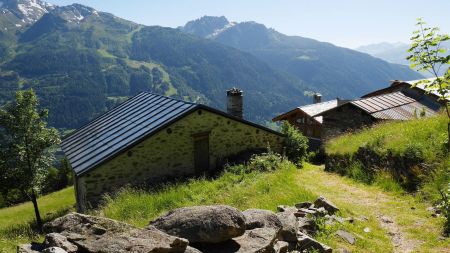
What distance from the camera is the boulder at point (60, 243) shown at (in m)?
Result: 5.66

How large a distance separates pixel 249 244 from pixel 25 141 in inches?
1320

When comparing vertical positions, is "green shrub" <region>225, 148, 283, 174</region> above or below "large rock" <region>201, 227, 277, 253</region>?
below

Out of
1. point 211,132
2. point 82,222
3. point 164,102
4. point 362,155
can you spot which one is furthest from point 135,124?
point 82,222

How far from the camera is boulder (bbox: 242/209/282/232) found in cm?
729

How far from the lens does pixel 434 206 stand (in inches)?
400

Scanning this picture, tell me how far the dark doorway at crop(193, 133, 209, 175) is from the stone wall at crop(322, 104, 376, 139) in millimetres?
11927

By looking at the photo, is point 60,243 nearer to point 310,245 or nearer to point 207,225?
point 207,225

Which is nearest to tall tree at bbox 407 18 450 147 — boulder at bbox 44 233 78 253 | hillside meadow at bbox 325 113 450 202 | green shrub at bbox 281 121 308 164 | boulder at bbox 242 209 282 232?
hillside meadow at bbox 325 113 450 202

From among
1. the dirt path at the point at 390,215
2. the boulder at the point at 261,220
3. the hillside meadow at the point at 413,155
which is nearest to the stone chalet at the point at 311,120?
the hillside meadow at the point at 413,155

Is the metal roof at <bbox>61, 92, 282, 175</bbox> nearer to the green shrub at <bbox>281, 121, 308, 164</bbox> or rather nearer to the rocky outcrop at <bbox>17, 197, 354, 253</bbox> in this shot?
the green shrub at <bbox>281, 121, 308, 164</bbox>

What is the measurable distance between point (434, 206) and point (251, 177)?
750 cm

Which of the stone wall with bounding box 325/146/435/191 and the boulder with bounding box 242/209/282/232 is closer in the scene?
the boulder with bounding box 242/209/282/232

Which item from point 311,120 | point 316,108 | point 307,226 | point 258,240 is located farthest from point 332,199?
point 316,108

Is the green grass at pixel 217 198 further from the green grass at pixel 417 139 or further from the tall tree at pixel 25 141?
the tall tree at pixel 25 141
